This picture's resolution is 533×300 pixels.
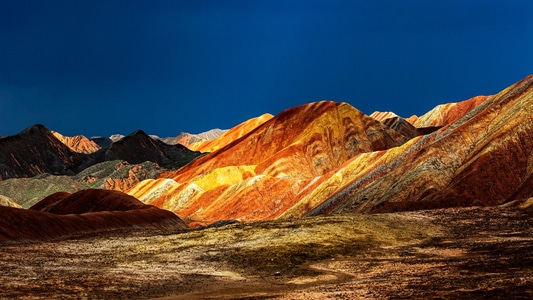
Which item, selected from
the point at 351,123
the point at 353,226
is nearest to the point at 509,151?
the point at 353,226

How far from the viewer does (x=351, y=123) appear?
169 metres

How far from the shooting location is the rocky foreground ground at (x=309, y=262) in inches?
1148

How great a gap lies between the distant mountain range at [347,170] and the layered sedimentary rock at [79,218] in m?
19.0

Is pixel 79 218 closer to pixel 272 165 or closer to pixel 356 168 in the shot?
pixel 356 168

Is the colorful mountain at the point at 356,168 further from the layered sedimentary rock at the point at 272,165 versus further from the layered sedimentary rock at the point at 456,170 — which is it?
the layered sedimentary rock at the point at 272,165

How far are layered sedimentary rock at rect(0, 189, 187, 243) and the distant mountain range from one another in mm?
18993

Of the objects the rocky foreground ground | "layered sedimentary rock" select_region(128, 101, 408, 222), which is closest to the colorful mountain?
"layered sedimentary rock" select_region(128, 101, 408, 222)

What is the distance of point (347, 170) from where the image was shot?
11444 centimetres

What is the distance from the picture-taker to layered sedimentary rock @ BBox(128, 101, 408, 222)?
428 ft

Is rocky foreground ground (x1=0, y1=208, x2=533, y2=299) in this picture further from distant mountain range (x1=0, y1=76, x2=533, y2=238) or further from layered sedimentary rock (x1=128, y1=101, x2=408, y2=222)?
layered sedimentary rock (x1=128, y1=101, x2=408, y2=222)

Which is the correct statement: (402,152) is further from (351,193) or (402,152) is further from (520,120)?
(520,120)

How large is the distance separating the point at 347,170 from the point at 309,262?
2789 inches

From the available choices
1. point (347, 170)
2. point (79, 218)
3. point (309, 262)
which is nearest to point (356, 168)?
point (347, 170)

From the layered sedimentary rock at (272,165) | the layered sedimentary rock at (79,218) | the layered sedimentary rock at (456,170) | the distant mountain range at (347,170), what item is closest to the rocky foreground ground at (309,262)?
the layered sedimentary rock at (79,218)
